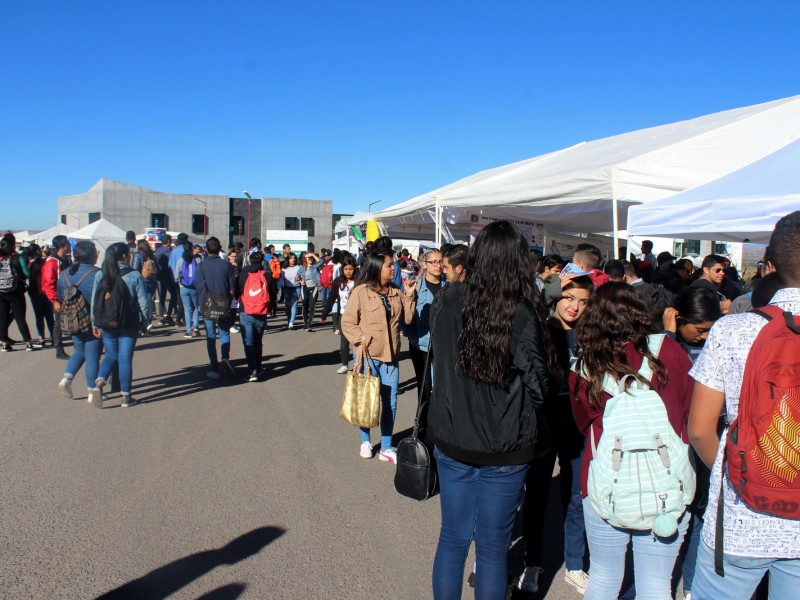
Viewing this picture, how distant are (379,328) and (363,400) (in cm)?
66

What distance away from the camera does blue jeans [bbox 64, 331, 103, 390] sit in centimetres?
676

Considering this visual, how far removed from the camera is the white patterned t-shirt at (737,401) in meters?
1.81

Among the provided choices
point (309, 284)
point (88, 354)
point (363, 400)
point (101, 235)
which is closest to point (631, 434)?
point (363, 400)

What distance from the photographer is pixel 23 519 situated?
3969 mm

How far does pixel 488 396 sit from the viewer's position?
2.46 m

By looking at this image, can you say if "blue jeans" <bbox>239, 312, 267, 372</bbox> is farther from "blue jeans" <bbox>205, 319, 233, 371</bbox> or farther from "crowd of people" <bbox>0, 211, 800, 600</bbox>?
"crowd of people" <bbox>0, 211, 800, 600</bbox>

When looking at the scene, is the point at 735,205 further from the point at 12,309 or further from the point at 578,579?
the point at 12,309

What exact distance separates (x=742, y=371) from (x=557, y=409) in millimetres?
1490

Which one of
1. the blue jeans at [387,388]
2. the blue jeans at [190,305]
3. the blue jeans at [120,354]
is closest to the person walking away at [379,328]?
the blue jeans at [387,388]

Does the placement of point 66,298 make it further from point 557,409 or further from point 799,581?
point 799,581

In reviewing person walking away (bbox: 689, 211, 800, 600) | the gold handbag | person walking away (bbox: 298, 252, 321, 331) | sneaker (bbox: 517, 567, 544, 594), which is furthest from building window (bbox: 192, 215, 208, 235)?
person walking away (bbox: 689, 211, 800, 600)

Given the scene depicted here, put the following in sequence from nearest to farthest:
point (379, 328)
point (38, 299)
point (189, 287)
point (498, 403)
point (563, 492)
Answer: point (498, 403) < point (563, 492) < point (379, 328) < point (38, 299) < point (189, 287)

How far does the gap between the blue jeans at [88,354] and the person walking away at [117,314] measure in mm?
89

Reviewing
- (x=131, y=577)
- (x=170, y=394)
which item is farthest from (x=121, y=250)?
(x=131, y=577)
